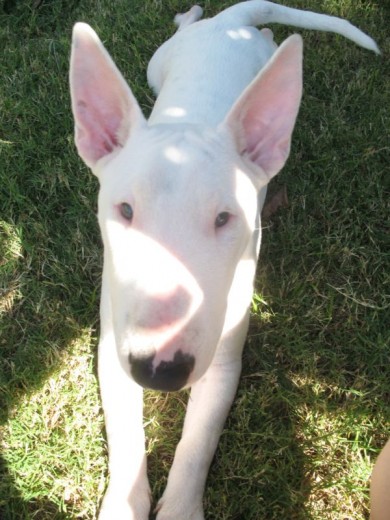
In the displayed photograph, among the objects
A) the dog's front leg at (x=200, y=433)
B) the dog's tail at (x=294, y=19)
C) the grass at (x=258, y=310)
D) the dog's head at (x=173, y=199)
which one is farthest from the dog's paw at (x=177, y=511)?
the dog's tail at (x=294, y=19)

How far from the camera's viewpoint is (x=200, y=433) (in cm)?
242

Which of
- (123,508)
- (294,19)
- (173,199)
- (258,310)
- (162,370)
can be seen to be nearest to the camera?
(162,370)

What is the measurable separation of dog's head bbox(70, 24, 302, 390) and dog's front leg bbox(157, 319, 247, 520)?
596 millimetres

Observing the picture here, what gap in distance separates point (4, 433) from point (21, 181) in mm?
1477

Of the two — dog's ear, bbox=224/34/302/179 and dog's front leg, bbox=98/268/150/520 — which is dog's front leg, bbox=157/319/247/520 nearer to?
dog's front leg, bbox=98/268/150/520

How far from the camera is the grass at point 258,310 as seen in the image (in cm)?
254

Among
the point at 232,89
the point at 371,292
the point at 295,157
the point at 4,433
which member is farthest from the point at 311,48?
the point at 4,433

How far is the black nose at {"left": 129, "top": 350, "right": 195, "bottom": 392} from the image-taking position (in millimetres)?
1708

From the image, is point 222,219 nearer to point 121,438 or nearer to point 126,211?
point 126,211

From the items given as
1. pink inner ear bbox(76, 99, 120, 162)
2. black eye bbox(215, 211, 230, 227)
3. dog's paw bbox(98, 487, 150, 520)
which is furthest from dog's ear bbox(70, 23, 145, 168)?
dog's paw bbox(98, 487, 150, 520)

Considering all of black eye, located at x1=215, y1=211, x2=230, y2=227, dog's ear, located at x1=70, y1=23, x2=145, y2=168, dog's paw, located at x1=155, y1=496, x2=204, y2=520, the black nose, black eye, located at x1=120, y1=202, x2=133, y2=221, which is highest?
dog's ear, located at x1=70, y1=23, x2=145, y2=168

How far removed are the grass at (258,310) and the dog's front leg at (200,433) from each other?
167 millimetres

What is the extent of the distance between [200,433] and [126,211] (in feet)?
3.27

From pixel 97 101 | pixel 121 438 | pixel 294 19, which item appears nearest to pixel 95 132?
pixel 97 101
